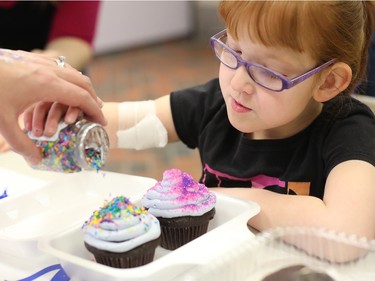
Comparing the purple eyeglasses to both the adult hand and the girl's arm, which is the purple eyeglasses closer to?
the girl's arm

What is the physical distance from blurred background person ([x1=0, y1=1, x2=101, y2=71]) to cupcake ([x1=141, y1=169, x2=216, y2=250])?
1.24 m

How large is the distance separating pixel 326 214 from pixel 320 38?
31 cm

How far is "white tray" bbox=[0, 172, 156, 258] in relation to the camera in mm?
988

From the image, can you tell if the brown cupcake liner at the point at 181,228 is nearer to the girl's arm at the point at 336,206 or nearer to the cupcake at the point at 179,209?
the cupcake at the point at 179,209

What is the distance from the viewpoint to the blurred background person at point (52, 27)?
2.10 m

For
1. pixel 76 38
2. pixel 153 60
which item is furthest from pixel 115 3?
pixel 76 38

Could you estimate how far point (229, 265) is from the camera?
0.81 m

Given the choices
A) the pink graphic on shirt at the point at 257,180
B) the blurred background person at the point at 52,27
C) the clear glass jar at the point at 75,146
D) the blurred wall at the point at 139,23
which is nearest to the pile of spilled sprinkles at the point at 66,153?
the clear glass jar at the point at 75,146

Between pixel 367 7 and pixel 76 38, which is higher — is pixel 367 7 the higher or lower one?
the higher one

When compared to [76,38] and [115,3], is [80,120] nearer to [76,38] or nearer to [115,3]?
[76,38]

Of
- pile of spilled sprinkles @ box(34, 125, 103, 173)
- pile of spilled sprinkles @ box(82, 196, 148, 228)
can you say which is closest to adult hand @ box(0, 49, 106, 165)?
pile of spilled sprinkles @ box(34, 125, 103, 173)

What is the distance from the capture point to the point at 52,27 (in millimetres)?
2240

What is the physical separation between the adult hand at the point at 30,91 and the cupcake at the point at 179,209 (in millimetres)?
175

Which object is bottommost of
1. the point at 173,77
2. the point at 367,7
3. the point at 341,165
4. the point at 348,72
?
the point at 173,77
